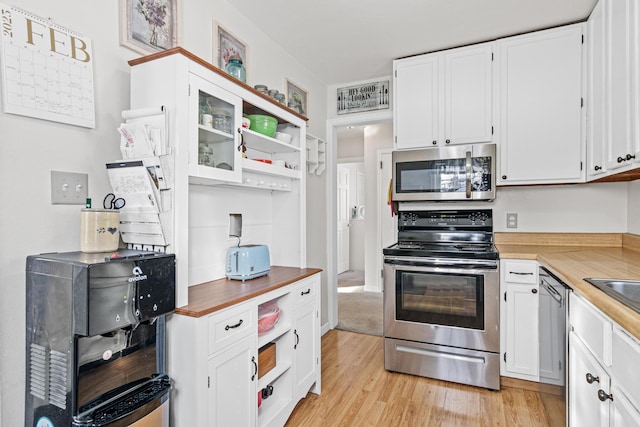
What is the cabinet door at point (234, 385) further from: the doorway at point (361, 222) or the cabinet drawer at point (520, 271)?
the doorway at point (361, 222)

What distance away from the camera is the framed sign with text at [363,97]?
11.0 ft

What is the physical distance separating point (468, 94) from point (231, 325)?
2.52 meters

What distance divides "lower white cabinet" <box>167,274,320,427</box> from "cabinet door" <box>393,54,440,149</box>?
1.55 meters

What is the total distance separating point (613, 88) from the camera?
1919mm

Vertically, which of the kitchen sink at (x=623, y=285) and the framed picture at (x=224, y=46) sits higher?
the framed picture at (x=224, y=46)

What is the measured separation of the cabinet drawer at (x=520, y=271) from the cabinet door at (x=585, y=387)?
2.54ft

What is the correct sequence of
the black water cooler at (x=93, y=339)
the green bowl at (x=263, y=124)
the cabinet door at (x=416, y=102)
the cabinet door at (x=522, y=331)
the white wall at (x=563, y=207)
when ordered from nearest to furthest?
1. the black water cooler at (x=93, y=339)
2. the green bowl at (x=263, y=124)
3. the cabinet door at (x=522, y=331)
4. the white wall at (x=563, y=207)
5. the cabinet door at (x=416, y=102)

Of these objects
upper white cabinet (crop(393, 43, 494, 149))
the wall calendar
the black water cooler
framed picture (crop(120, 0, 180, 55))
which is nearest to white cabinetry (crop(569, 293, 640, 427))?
the black water cooler

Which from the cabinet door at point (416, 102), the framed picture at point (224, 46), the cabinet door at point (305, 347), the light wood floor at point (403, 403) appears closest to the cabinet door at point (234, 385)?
the cabinet door at point (305, 347)

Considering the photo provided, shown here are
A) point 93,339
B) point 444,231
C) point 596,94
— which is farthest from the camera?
point 444,231

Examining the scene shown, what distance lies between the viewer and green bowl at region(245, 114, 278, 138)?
81.0 inches

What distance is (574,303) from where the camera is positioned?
1.53 m

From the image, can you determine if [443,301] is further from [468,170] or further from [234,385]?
[234,385]

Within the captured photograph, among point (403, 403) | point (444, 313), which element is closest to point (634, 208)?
point (444, 313)
